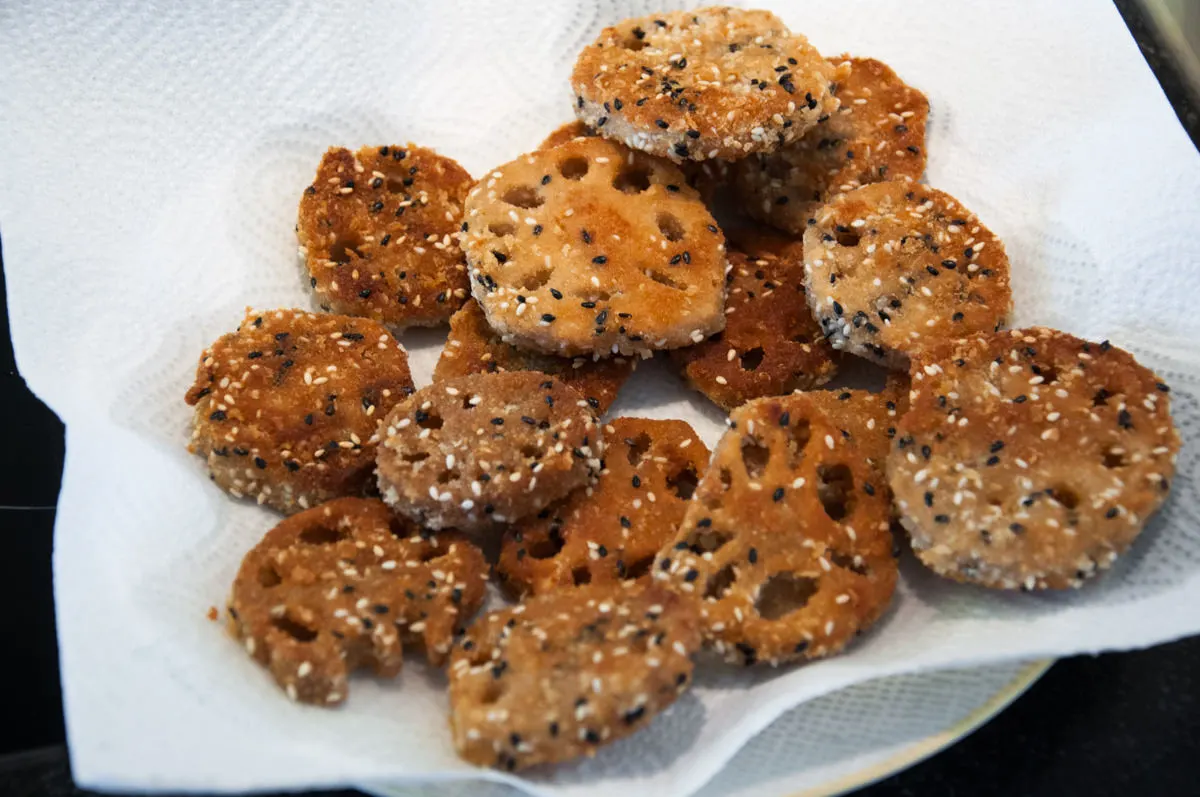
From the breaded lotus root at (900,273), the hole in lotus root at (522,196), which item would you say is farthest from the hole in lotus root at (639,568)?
the hole in lotus root at (522,196)

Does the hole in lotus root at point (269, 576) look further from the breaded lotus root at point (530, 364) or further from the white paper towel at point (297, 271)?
the breaded lotus root at point (530, 364)

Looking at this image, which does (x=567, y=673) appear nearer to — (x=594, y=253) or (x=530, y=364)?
(x=530, y=364)

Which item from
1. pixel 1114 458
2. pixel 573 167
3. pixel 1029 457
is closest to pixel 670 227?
pixel 573 167

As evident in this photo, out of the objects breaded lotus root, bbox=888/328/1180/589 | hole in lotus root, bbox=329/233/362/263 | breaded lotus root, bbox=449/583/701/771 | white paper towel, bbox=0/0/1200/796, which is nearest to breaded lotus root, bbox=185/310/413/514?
white paper towel, bbox=0/0/1200/796

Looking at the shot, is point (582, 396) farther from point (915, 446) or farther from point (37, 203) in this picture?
point (37, 203)

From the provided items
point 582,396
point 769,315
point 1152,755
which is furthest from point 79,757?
point 1152,755

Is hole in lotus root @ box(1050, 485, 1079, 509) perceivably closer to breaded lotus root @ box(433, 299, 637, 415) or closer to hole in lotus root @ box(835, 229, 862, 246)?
hole in lotus root @ box(835, 229, 862, 246)
